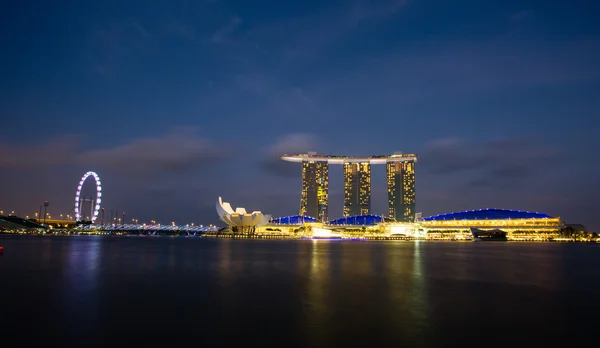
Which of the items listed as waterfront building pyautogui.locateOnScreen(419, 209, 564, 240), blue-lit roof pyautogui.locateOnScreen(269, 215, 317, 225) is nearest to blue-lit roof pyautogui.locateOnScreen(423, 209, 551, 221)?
waterfront building pyautogui.locateOnScreen(419, 209, 564, 240)

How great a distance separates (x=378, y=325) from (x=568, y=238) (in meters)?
147

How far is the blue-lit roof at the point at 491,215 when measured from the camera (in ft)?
445

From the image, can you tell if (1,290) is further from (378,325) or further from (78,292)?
(378,325)

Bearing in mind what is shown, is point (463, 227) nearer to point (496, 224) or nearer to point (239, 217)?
point (496, 224)

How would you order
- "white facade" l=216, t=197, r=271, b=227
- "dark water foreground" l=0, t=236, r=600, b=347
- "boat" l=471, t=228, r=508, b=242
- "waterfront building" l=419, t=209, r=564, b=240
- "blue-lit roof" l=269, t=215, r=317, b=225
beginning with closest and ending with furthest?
"dark water foreground" l=0, t=236, r=600, b=347 → "boat" l=471, t=228, r=508, b=242 → "waterfront building" l=419, t=209, r=564, b=240 → "white facade" l=216, t=197, r=271, b=227 → "blue-lit roof" l=269, t=215, r=317, b=225

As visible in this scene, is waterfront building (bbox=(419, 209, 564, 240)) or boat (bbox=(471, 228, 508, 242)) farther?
waterfront building (bbox=(419, 209, 564, 240))

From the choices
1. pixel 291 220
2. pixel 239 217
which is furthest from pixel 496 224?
pixel 239 217

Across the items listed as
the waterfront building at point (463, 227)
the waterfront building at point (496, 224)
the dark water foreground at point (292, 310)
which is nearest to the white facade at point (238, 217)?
the waterfront building at point (463, 227)

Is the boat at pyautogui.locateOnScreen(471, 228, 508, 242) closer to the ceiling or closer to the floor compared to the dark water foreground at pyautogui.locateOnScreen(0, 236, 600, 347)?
closer to the floor

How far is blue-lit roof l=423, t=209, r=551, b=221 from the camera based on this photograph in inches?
5340

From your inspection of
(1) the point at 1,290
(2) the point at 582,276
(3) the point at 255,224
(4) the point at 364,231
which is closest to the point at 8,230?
(3) the point at 255,224

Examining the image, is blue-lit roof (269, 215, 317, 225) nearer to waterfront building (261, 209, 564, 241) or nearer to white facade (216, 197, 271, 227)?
waterfront building (261, 209, 564, 241)

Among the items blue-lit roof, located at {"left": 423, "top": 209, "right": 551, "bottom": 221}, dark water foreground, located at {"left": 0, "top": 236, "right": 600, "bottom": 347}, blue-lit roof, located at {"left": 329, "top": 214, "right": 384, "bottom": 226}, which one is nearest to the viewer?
dark water foreground, located at {"left": 0, "top": 236, "right": 600, "bottom": 347}

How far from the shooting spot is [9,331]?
486 inches
